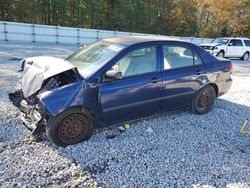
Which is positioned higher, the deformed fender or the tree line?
the tree line

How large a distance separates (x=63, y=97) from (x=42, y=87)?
0.42 meters

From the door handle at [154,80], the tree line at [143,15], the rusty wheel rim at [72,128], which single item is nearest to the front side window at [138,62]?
the door handle at [154,80]

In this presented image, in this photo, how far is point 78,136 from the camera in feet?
12.8

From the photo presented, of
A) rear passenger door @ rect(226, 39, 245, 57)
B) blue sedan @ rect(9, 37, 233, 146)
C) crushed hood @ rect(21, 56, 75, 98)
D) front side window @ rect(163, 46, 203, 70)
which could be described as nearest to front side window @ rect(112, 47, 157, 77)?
blue sedan @ rect(9, 37, 233, 146)

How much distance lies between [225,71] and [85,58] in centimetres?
304

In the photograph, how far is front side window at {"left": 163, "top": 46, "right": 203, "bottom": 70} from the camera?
463 cm

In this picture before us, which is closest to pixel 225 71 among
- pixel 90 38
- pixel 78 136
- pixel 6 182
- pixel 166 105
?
pixel 166 105

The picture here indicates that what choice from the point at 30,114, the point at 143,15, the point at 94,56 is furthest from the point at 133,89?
the point at 143,15

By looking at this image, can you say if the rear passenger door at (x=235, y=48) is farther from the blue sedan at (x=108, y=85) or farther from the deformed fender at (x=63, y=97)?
the deformed fender at (x=63, y=97)

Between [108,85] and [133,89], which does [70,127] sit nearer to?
[108,85]

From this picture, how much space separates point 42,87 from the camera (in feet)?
12.4

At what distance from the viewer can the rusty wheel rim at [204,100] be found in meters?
5.25

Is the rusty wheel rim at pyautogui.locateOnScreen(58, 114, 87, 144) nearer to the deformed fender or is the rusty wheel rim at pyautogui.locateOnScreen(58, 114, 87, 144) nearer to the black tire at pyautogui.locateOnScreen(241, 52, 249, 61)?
the deformed fender

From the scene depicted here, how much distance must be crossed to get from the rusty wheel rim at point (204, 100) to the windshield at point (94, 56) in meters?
2.09
